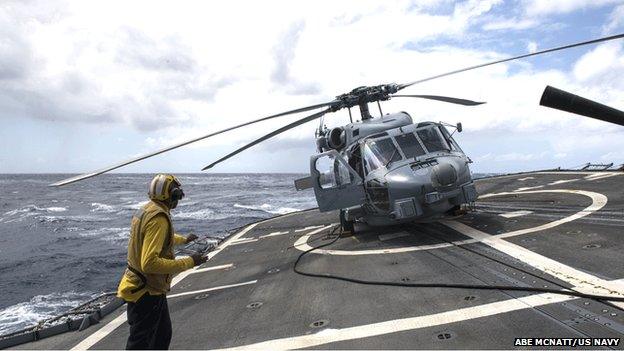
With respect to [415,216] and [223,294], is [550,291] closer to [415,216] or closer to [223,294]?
[415,216]

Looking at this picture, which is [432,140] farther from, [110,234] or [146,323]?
[110,234]

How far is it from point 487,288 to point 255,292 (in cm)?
453

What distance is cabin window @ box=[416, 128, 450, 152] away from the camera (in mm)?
11812

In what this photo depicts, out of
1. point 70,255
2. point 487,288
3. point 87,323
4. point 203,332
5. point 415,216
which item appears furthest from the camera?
point 70,255

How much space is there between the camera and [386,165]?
37.9 ft

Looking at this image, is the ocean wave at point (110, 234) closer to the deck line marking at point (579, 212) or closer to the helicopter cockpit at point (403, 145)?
the helicopter cockpit at point (403, 145)

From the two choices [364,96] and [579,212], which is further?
[364,96]

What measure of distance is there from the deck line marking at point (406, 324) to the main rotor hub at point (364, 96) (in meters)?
8.73

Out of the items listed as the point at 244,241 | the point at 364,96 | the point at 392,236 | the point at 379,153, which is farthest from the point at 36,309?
the point at 364,96

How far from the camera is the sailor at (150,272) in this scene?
4.54m

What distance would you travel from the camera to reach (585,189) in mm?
14938

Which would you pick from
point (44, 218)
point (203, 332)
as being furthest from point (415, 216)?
point (44, 218)

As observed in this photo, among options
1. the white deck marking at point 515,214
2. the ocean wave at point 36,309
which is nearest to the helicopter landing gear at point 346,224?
the white deck marking at point 515,214

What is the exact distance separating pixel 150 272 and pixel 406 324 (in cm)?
337
